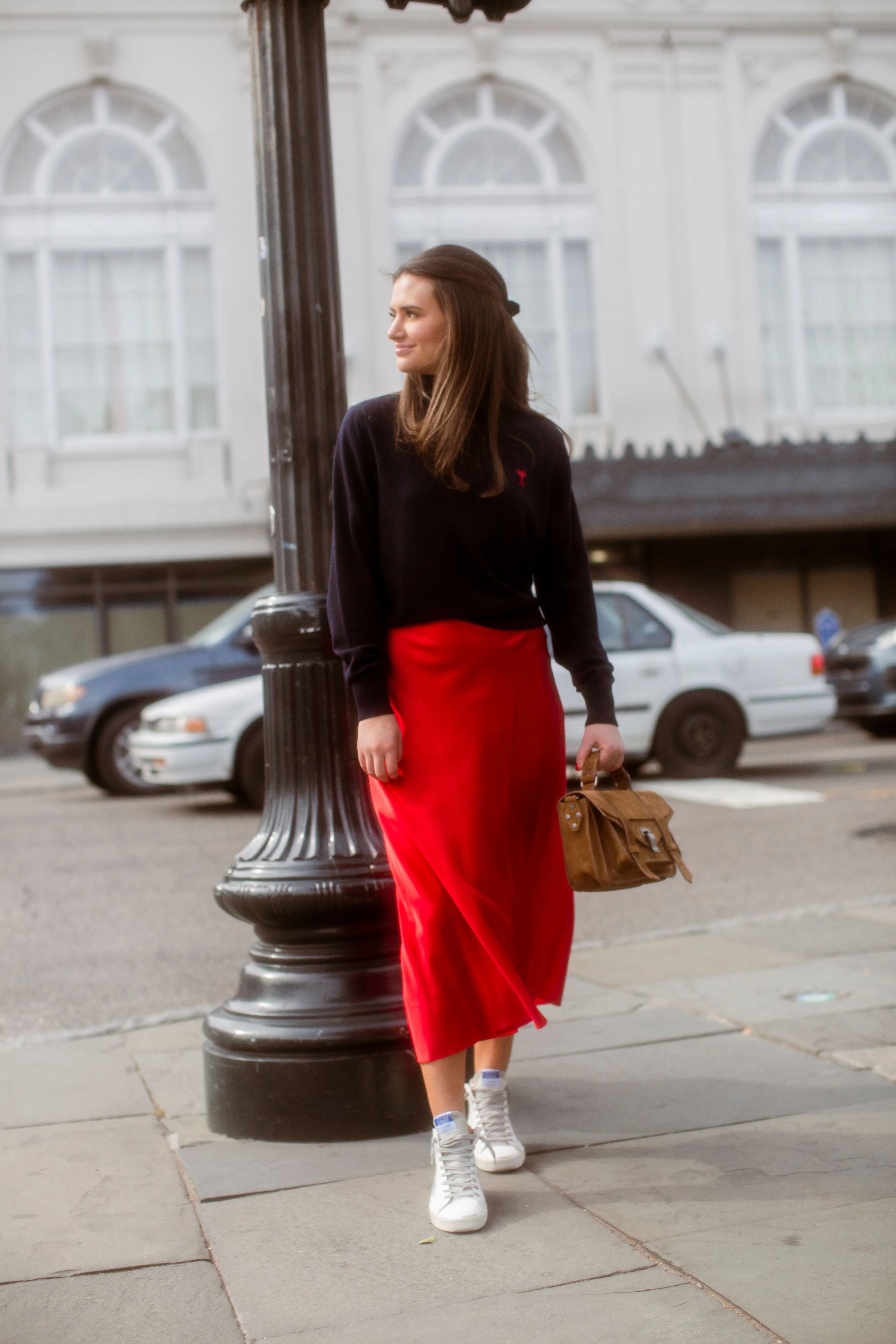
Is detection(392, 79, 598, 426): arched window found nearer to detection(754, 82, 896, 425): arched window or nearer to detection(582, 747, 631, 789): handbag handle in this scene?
detection(754, 82, 896, 425): arched window

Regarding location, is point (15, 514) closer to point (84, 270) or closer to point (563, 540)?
point (84, 270)

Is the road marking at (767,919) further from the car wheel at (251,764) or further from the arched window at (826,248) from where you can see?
the arched window at (826,248)

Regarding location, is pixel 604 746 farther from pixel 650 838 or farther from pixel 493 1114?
pixel 493 1114

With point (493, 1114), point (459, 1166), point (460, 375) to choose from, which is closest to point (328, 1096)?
Result: point (493, 1114)

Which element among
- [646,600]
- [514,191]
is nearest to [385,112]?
[514,191]

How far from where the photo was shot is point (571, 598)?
2936mm

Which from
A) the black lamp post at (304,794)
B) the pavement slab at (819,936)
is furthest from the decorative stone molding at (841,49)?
the black lamp post at (304,794)

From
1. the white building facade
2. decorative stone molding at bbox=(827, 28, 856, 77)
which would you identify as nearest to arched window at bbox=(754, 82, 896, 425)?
the white building facade

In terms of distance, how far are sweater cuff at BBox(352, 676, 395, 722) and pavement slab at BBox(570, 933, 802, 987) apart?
2.19m

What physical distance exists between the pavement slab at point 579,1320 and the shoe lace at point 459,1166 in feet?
1.07

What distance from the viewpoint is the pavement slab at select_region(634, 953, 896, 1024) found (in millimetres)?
4051

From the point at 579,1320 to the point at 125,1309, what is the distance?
0.74m

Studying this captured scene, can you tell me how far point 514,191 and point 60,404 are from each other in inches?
290

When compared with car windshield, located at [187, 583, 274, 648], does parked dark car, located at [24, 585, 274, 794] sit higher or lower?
lower
